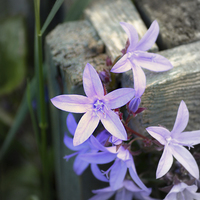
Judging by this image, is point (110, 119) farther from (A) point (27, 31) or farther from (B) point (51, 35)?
(A) point (27, 31)

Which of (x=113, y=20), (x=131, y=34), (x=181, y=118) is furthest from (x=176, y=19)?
(x=181, y=118)

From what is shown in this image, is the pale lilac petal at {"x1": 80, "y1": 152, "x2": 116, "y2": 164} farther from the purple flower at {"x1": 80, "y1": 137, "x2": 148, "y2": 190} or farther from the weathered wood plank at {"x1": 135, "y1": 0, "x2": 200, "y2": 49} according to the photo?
the weathered wood plank at {"x1": 135, "y1": 0, "x2": 200, "y2": 49}

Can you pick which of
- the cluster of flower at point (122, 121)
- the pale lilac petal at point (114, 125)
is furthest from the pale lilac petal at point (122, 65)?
the pale lilac petal at point (114, 125)

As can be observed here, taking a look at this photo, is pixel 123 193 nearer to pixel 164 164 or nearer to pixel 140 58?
pixel 164 164

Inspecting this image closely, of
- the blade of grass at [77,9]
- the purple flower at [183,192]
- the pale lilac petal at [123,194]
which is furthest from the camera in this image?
the blade of grass at [77,9]

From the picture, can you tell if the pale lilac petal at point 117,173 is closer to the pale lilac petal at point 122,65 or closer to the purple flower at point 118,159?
the purple flower at point 118,159

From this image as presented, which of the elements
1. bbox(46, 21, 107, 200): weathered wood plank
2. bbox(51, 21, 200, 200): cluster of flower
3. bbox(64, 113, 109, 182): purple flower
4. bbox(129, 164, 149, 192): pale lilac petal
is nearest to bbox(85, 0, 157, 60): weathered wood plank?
bbox(46, 21, 107, 200): weathered wood plank
